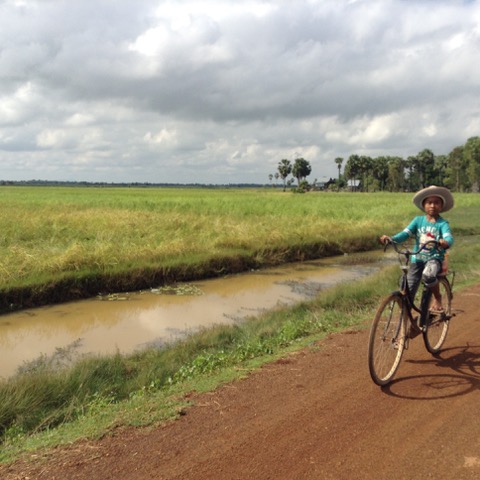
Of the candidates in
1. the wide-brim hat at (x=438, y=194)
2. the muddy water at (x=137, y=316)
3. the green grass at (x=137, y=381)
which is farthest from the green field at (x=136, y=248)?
the wide-brim hat at (x=438, y=194)

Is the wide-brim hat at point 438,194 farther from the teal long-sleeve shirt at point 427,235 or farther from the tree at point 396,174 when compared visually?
the tree at point 396,174

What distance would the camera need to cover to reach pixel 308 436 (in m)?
3.38

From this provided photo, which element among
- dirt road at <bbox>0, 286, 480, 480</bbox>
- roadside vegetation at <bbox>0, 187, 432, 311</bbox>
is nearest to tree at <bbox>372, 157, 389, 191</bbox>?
roadside vegetation at <bbox>0, 187, 432, 311</bbox>

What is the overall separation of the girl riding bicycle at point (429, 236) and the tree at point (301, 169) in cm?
9724

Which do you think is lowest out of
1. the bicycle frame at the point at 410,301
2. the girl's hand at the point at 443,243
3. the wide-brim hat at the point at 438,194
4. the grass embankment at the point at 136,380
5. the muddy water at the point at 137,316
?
the muddy water at the point at 137,316

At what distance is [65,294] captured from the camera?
10641 mm

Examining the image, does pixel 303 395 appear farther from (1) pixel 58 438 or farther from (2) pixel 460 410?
(1) pixel 58 438

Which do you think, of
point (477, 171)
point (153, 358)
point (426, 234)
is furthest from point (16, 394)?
point (477, 171)

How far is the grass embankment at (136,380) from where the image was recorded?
3965 mm

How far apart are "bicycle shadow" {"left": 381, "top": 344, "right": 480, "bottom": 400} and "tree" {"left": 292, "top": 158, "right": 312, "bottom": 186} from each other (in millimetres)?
97486

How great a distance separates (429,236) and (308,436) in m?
2.64

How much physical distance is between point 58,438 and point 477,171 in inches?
3220

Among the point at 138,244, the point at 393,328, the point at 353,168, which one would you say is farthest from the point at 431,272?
the point at 353,168

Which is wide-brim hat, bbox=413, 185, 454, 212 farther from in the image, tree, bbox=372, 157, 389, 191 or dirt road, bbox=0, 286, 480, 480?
tree, bbox=372, 157, 389, 191
